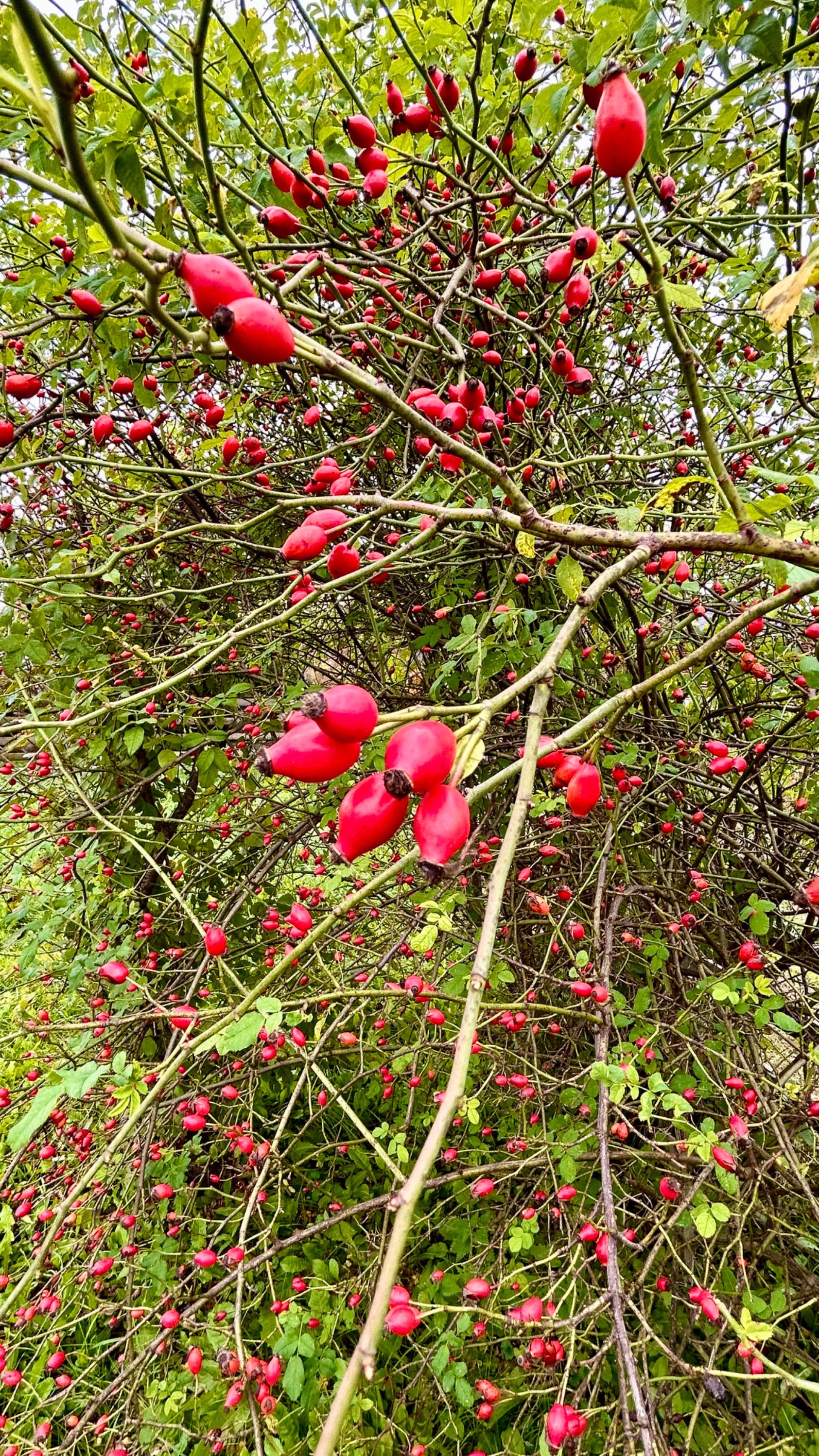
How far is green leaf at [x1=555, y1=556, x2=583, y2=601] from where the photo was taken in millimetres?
1213

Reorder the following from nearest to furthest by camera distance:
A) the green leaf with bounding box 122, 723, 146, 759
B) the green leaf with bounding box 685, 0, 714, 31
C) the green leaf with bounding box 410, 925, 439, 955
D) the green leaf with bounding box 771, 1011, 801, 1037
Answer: the green leaf with bounding box 685, 0, 714, 31
the green leaf with bounding box 410, 925, 439, 955
the green leaf with bounding box 771, 1011, 801, 1037
the green leaf with bounding box 122, 723, 146, 759

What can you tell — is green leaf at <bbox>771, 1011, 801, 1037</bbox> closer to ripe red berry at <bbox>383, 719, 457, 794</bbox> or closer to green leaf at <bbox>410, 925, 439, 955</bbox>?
green leaf at <bbox>410, 925, 439, 955</bbox>

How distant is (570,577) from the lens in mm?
1215

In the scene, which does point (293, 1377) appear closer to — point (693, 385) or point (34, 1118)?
point (34, 1118)

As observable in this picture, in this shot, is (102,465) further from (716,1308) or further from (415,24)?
(716,1308)

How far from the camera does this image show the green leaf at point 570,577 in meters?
1.21

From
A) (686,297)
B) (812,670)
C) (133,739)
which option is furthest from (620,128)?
(133,739)

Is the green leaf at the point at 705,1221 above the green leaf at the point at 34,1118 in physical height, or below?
below

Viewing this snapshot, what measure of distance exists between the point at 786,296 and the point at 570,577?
472mm

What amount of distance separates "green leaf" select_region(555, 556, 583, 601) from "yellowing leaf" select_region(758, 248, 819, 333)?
1.37 feet

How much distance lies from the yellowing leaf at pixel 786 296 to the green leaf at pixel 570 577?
1.37ft

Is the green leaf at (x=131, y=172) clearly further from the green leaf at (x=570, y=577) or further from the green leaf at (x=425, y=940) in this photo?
the green leaf at (x=425, y=940)

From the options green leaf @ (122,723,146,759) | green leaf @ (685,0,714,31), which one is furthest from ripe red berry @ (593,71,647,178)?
green leaf @ (122,723,146,759)

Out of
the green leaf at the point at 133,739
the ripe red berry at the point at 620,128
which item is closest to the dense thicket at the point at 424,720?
the ripe red berry at the point at 620,128
